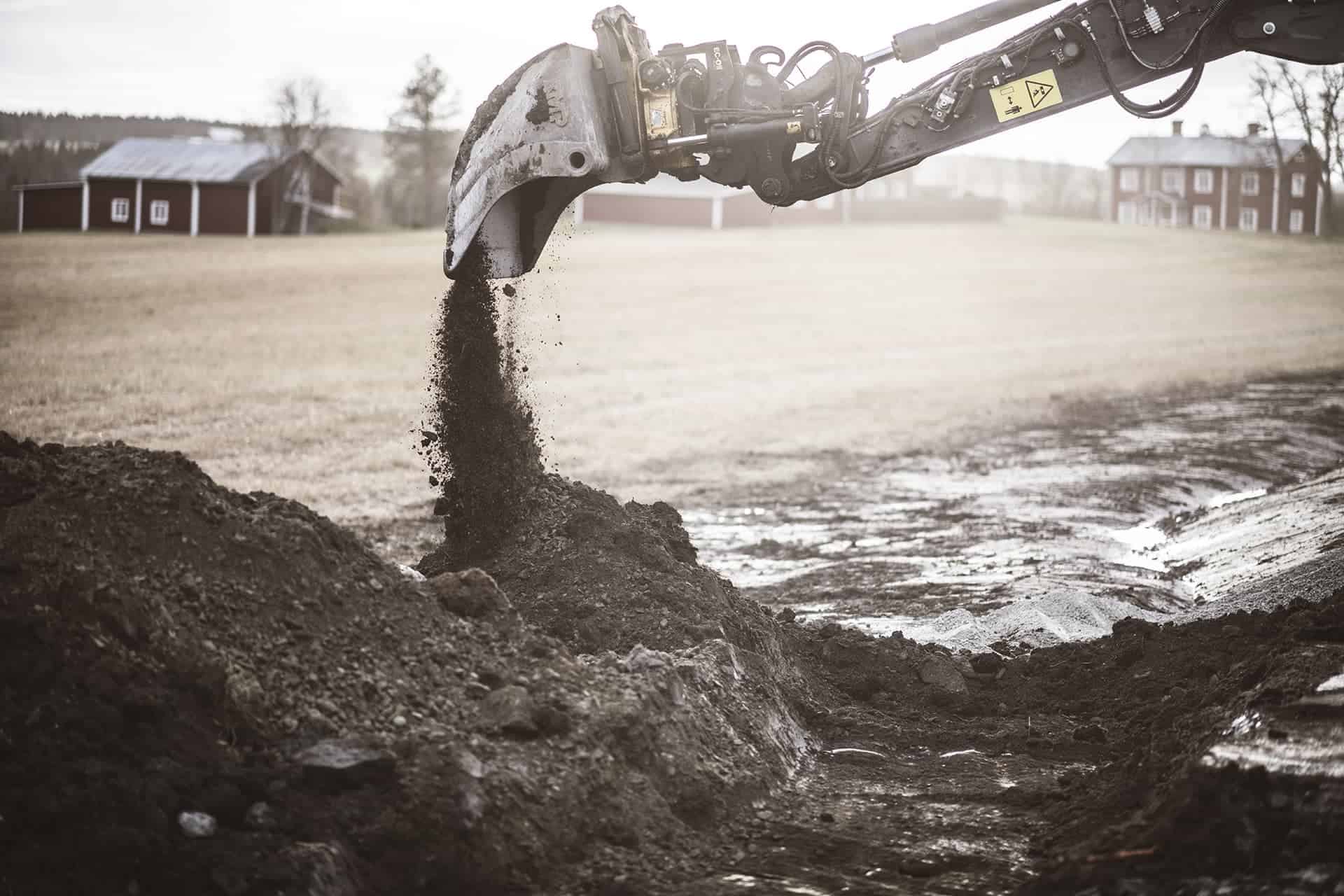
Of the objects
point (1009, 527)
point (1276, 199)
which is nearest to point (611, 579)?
point (1009, 527)

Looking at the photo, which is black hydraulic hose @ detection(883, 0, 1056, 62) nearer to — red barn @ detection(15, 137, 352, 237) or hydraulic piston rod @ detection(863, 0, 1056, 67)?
hydraulic piston rod @ detection(863, 0, 1056, 67)

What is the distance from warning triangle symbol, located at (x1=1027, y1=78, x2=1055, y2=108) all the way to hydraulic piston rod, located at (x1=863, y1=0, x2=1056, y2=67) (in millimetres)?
360

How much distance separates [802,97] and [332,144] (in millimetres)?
56589

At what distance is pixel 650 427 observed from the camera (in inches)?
755

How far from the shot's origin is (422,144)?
64312mm

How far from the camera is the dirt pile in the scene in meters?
4.64

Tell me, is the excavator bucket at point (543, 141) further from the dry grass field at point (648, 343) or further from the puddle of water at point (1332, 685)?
the puddle of water at point (1332, 685)

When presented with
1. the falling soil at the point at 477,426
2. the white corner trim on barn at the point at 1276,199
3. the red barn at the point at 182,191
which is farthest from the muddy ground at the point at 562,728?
the red barn at the point at 182,191

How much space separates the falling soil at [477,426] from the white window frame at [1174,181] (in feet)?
160

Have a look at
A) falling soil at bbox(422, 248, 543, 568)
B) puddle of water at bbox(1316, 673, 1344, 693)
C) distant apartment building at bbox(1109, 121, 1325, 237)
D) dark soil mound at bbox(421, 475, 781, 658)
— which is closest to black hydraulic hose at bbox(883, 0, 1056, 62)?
falling soil at bbox(422, 248, 543, 568)

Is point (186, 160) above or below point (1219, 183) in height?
below

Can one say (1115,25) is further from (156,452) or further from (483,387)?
(156,452)

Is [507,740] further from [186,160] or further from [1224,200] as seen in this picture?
[186,160]

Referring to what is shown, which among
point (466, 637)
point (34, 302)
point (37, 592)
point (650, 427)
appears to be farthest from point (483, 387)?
point (34, 302)
